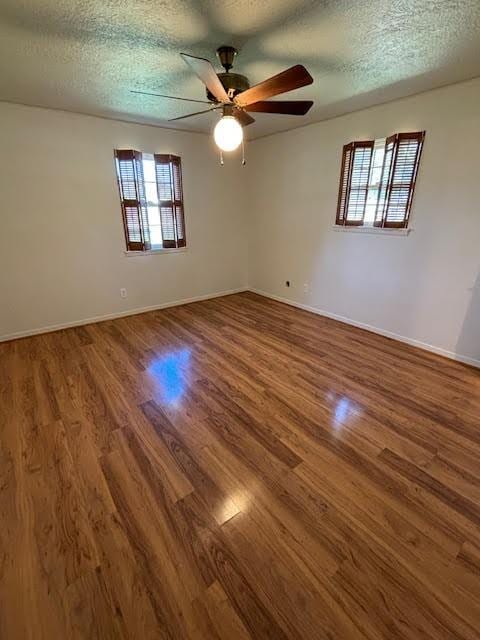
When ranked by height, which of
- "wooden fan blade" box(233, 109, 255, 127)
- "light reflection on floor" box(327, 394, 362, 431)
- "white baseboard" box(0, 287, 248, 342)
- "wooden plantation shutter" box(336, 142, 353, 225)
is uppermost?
"wooden fan blade" box(233, 109, 255, 127)

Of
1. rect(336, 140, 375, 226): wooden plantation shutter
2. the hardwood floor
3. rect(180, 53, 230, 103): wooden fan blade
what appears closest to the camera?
the hardwood floor

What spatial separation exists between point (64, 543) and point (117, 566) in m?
0.30

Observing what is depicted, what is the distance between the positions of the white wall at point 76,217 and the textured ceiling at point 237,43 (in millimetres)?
481

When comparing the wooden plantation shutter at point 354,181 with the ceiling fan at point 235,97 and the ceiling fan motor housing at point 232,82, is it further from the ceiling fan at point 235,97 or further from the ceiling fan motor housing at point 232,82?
the ceiling fan motor housing at point 232,82

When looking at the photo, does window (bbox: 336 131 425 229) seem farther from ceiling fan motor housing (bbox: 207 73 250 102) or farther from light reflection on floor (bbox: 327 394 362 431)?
light reflection on floor (bbox: 327 394 362 431)

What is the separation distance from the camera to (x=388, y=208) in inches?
126

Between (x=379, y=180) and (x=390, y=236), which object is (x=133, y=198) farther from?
(x=390, y=236)

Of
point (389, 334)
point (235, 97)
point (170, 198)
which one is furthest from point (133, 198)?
point (389, 334)

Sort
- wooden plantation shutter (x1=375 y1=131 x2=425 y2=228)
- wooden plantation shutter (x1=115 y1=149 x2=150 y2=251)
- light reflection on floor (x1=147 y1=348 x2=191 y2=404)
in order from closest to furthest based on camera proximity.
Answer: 1. light reflection on floor (x1=147 y1=348 x2=191 y2=404)
2. wooden plantation shutter (x1=375 y1=131 x2=425 y2=228)
3. wooden plantation shutter (x1=115 y1=149 x2=150 y2=251)

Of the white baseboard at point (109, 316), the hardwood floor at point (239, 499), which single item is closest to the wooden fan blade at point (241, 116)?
the hardwood floor at point (239, 499)

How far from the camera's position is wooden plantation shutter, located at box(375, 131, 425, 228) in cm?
292

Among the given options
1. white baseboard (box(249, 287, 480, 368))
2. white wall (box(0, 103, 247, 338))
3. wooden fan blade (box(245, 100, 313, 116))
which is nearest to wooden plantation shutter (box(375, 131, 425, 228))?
white baseboard (box(249, 287, 480, 368))

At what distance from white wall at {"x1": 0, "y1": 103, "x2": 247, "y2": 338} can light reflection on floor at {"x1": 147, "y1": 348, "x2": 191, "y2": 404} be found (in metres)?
1.57

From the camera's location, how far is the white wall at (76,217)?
3.17 meters
